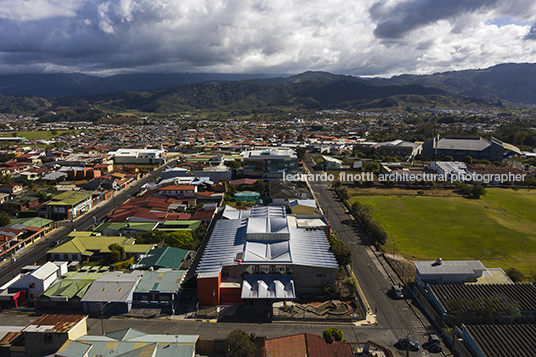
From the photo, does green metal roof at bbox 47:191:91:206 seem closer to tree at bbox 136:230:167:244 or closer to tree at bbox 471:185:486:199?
tree at bbox 136:230:167:244

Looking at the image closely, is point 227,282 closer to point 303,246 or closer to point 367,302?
point 303,246

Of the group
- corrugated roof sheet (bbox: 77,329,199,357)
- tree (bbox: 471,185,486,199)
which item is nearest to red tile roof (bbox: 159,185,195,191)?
corrugated roof sheet (bbox: 77,329,199,357)

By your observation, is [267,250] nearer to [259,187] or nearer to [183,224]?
[183,224]

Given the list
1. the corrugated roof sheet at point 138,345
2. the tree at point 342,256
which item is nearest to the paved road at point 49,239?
the corrugated roof sheet at point 138,345

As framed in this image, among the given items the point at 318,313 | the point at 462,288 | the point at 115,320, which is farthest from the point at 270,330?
the point at 462,288

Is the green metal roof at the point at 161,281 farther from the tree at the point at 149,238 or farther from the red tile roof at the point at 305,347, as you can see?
the red tile roof at the point at 305,347

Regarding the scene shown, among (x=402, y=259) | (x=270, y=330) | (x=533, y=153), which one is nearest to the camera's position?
(x=270, y=330)

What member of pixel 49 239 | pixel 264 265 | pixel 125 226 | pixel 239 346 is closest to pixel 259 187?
pixel 125 226
